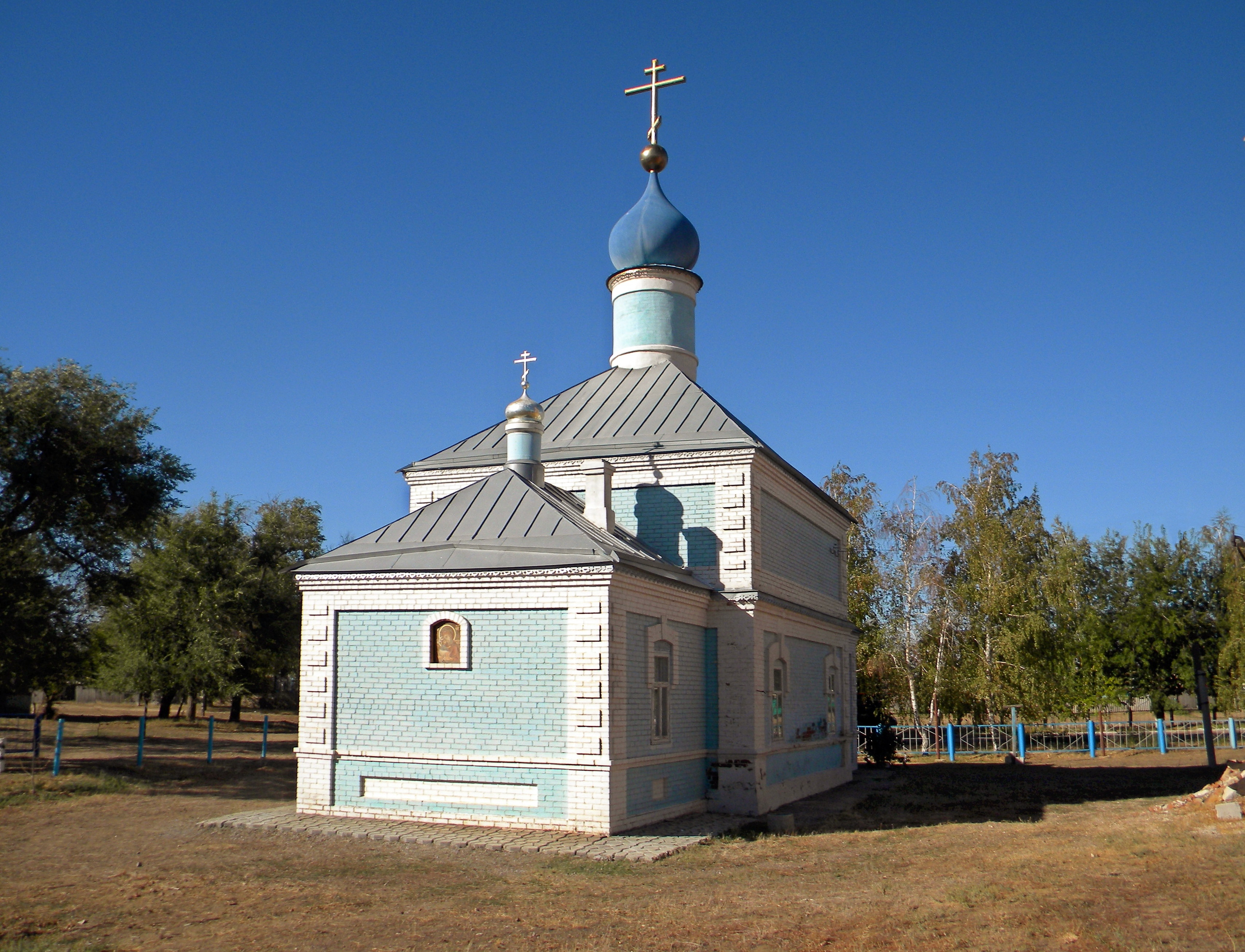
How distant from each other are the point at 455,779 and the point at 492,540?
9.79 feet

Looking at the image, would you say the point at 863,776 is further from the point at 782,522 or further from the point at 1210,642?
the point at 1210,642

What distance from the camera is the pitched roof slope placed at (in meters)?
16.3

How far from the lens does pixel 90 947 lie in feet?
23.6

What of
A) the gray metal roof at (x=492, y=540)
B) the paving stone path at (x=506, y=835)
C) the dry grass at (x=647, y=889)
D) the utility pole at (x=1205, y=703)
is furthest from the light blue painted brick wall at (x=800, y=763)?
the utility pole at (x=1205, y=703)

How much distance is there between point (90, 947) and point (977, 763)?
80.8ft

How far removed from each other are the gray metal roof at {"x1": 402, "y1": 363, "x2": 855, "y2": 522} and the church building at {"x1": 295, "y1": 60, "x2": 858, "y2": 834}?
5 cm

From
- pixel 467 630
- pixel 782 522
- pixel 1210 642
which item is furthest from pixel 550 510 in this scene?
pixel 1210 642

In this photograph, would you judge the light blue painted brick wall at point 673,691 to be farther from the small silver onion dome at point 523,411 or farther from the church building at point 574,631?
the small silver onion dome at point 523,411

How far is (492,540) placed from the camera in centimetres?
1354

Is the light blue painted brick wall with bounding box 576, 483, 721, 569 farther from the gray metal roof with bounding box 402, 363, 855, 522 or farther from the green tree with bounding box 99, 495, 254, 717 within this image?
the green tree with bounding box 99, 495, 254, 717

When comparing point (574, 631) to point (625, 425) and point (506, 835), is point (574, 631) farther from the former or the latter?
point (625, 425)

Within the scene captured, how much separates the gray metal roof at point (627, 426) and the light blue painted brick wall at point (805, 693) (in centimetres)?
304

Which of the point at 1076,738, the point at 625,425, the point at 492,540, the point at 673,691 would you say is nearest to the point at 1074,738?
the point at 1076,738

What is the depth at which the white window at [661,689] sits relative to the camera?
13859 millimetres
